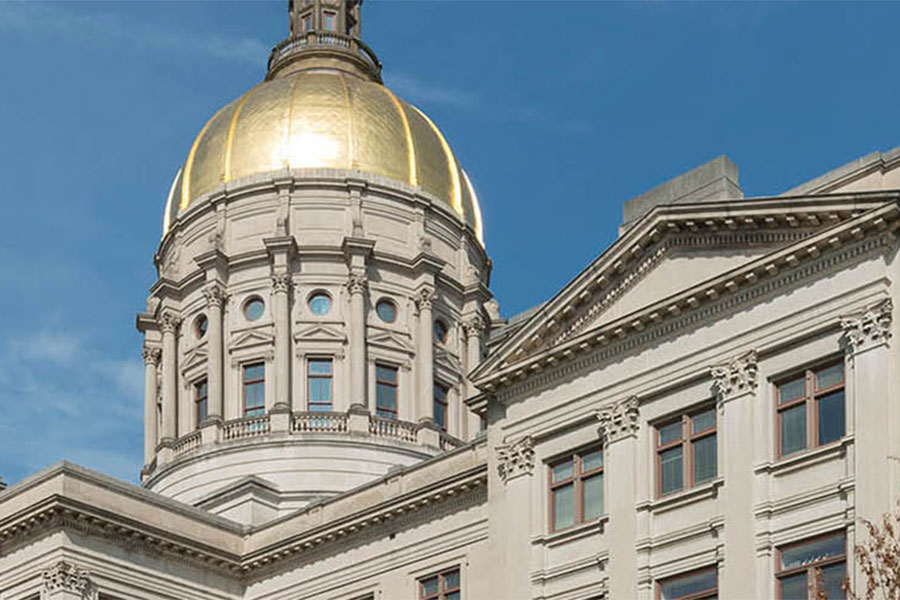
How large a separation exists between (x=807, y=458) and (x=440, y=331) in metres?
35.9

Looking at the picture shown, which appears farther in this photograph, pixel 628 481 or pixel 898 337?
pixel 628 481

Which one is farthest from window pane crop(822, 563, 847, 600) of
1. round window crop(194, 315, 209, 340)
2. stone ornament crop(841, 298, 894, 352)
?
round window crop(194, 315, 209, 340)

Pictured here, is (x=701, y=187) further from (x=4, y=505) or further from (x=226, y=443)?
(x=226, y=443)

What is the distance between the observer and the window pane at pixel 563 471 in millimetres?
46969

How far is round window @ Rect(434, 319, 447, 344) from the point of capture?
75.9 meters

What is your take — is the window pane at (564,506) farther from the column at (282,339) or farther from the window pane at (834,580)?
the column at (282,339)

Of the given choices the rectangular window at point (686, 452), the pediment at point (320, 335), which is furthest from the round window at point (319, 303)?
the rectangular window at point (686, 452)

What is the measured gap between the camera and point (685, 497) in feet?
143

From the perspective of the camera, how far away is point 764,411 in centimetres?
4253

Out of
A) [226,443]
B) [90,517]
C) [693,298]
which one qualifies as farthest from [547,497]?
[226,443]

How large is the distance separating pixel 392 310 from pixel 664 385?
30933mm

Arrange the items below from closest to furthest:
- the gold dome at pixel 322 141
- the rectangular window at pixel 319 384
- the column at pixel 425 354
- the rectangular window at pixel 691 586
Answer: the rectangular window at pixel 691 586, the rectangular window at pixel 319 384, the column at pixel 425 354, the gold dome at pixel 322 141

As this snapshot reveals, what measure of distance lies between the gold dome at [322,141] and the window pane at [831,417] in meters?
37.7

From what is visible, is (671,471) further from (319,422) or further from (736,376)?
(319,422)
